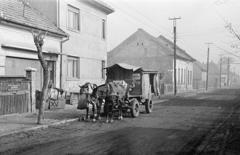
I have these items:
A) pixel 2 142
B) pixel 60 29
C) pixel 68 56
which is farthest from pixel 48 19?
pixel 2 142

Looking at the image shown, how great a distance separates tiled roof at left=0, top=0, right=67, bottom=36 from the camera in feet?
51.8

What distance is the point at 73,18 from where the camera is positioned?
21.5 m

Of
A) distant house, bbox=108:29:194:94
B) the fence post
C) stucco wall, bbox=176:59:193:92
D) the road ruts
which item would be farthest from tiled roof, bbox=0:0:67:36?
stucco wall, bbox=176:59:193:92

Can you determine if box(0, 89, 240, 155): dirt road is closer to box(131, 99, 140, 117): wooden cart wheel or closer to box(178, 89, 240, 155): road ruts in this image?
box(178, 89, 240, 155): road ruts

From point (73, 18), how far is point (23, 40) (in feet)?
19.2

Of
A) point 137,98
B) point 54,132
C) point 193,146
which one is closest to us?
point 193,146

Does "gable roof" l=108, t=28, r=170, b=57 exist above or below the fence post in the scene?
above

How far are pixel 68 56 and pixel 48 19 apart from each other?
107 inches

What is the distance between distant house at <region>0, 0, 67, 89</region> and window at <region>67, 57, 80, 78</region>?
5.66 feet

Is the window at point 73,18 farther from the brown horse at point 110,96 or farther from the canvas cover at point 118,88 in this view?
the brown horse at point 110,96

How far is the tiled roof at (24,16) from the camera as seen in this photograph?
15.8 meters

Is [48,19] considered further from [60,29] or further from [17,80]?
[17,80]

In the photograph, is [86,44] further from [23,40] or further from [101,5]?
[23,40]

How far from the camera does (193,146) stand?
316 inches
